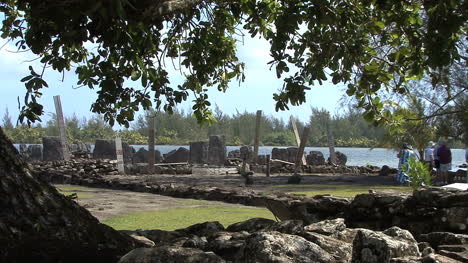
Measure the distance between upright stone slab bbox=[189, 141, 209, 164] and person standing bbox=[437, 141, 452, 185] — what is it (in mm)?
14927

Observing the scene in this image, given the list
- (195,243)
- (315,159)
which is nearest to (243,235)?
(195,243)

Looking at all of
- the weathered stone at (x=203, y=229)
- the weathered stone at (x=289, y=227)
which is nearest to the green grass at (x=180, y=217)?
the weathered stone at (x=203, y=229)

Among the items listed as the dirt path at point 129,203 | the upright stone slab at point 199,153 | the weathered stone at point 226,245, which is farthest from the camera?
the upright stone slab at point 199,153

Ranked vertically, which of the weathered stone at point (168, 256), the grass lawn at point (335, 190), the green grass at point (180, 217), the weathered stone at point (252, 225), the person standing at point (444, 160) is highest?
the person standing at point (444, 160)

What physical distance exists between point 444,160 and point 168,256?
16.2 m

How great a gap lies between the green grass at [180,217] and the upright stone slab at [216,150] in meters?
19.2

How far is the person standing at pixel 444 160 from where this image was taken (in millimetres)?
18469

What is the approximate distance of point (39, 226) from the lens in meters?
4.53

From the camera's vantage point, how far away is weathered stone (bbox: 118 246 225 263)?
3764 mm

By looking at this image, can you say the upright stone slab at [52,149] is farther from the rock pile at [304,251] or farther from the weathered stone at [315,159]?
the rock pile at [304,251]

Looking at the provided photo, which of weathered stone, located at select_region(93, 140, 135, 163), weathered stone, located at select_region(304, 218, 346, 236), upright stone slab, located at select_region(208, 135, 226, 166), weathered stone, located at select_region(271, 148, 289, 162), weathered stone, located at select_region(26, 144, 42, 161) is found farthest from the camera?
weathered stone, located at select_region(26, 144, 42, 161)

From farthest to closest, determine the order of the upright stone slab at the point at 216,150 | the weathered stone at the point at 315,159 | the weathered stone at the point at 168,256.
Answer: the weathered stone at the point at 315,159 → the upright stone slab at the point at 216,150 → the weathered stone at the point at 168,256

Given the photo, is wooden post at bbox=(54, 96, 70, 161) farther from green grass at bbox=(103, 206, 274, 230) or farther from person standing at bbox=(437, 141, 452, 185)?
green grass at bbox=(103, 206, 274, 230)

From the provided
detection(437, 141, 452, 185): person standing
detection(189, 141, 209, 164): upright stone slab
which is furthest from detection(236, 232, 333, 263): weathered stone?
detection(189, 141, 209, 164): upright stone slab
